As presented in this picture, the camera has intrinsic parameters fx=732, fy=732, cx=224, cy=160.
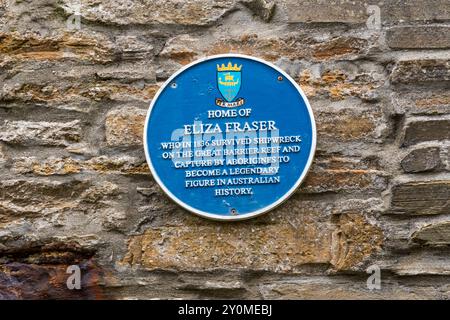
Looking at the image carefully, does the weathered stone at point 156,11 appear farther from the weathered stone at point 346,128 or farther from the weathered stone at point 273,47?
the weathered stone at point 346,128

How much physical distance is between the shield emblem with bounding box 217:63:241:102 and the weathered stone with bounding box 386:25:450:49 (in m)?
0.54

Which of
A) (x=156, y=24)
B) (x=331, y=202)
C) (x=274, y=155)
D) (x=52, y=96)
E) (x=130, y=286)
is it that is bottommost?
(x=130, y=286)

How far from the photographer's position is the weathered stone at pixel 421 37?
2525 millimetres

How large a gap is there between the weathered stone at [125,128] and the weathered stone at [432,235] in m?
0.99

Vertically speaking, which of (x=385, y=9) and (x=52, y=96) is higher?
(x=385, y=9)

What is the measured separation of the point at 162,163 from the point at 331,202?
0.59 metres

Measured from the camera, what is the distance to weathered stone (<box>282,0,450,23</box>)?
254 cm

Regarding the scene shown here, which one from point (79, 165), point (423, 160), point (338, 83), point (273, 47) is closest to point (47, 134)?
point (79, 165)

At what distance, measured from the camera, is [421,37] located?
2.53 m

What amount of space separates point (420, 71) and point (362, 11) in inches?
11.4

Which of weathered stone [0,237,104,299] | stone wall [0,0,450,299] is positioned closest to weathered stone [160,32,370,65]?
stone wall [0,0,450,299]

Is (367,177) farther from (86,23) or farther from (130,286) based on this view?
(86,23)

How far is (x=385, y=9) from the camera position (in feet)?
8.35

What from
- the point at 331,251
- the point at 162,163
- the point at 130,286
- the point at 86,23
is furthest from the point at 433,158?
the point at 86,23
